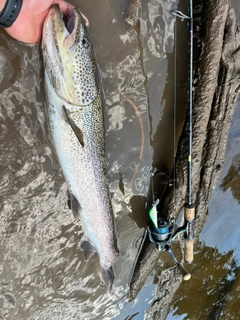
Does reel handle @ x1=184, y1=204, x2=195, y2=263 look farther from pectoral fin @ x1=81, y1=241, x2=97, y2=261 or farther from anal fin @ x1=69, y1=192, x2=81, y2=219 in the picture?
anal fin @ x1=69, y1=192, x2=81, y2=219

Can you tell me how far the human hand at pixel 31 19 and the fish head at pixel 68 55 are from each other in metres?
0.06

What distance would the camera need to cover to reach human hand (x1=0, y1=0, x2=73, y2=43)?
A: 85.0 inches

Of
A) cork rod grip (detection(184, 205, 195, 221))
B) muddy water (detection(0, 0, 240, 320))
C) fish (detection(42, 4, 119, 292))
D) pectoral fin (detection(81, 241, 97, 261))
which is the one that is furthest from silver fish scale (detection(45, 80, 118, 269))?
cork rod grip (detection(184, 205, 195, 221))

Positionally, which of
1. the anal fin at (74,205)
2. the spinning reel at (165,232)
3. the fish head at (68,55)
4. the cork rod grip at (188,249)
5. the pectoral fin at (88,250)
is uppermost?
the fish head at (68,55)

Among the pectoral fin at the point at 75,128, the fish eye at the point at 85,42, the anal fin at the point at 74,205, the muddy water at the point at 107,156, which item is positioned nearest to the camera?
the fish eye at the point at 85,42

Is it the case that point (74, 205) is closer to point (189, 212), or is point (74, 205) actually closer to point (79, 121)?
point (79, 121)

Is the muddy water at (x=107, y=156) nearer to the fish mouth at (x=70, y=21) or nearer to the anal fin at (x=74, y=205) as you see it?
the anal fin at (x=74, y=205)

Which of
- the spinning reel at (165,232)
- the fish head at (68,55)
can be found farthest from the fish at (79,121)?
the spinning reel at (165,232)

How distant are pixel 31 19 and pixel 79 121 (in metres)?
0.79

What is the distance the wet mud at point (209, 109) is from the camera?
9.95 ft

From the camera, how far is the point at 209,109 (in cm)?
322

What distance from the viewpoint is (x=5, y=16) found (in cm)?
206

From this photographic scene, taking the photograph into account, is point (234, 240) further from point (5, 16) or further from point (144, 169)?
point (5, 16)

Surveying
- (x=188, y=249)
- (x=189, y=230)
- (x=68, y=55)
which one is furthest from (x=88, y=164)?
(x=188, y=249)
